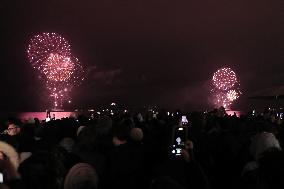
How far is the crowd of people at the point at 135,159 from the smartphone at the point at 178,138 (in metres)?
0.18

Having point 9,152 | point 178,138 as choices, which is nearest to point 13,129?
point 178,138

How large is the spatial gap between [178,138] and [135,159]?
0.72 m

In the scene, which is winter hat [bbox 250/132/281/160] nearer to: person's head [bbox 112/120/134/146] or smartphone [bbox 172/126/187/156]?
smartphone [bbox 172/126/187/156]

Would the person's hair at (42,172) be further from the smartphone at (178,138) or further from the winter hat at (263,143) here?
the winter hat at (263,143)

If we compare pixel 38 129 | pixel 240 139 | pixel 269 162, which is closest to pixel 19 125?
pixel 38 129

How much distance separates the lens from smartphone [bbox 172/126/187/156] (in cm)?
679

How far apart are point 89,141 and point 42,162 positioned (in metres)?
3.03

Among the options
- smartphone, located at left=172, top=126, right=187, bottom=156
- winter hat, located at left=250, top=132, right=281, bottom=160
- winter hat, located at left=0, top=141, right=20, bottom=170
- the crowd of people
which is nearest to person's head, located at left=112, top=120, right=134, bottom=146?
the crowd of people

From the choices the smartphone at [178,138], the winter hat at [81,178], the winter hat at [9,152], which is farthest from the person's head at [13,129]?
the winter hat at [81,178]

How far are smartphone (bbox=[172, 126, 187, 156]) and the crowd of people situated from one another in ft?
0.58

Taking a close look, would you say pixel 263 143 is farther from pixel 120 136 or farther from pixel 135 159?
pixel 120 136

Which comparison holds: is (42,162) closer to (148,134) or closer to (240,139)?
(240,139)

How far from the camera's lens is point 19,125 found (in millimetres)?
11117

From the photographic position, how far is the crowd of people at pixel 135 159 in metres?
4.16
